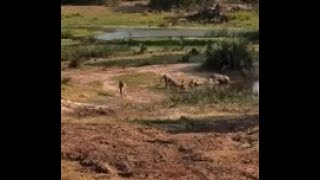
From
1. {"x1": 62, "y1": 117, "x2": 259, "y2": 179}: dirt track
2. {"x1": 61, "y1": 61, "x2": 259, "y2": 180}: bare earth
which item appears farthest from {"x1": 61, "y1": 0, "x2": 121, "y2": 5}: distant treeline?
{"x1": 62, "y1": 117, "x2": 259, "y2": 179}: dirt track

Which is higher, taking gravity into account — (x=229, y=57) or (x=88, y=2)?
(x=229, y=57)

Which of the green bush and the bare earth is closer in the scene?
the bare earth

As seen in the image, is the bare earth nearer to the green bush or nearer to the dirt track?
the dirt track

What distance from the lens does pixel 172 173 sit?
379 inches

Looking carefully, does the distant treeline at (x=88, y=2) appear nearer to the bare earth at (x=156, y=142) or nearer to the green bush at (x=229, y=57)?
the green bush at (x=229, y=57)

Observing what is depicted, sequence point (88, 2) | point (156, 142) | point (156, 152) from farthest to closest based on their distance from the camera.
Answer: point (88, 2)
point (156, 142)
point (156, 152)

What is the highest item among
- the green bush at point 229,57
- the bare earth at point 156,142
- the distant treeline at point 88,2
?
the bare earth at point 156,142

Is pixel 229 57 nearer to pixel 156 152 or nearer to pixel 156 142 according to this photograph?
pixel 156 142

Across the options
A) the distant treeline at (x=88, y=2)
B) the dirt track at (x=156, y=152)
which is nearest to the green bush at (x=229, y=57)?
the dirt track at (x=156, y=152)

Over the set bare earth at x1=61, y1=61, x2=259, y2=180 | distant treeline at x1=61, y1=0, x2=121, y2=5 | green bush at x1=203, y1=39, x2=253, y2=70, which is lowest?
distant treeline at x1=61, y1=0, x2=121, y2=5

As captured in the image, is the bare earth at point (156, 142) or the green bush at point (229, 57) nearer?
the bare earth at point (156, 142)

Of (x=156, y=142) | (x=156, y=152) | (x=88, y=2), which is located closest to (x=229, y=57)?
(x=156, y=142)

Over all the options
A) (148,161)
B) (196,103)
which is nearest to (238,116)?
(196,103)

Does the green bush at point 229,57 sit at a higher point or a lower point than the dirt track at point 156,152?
lower
